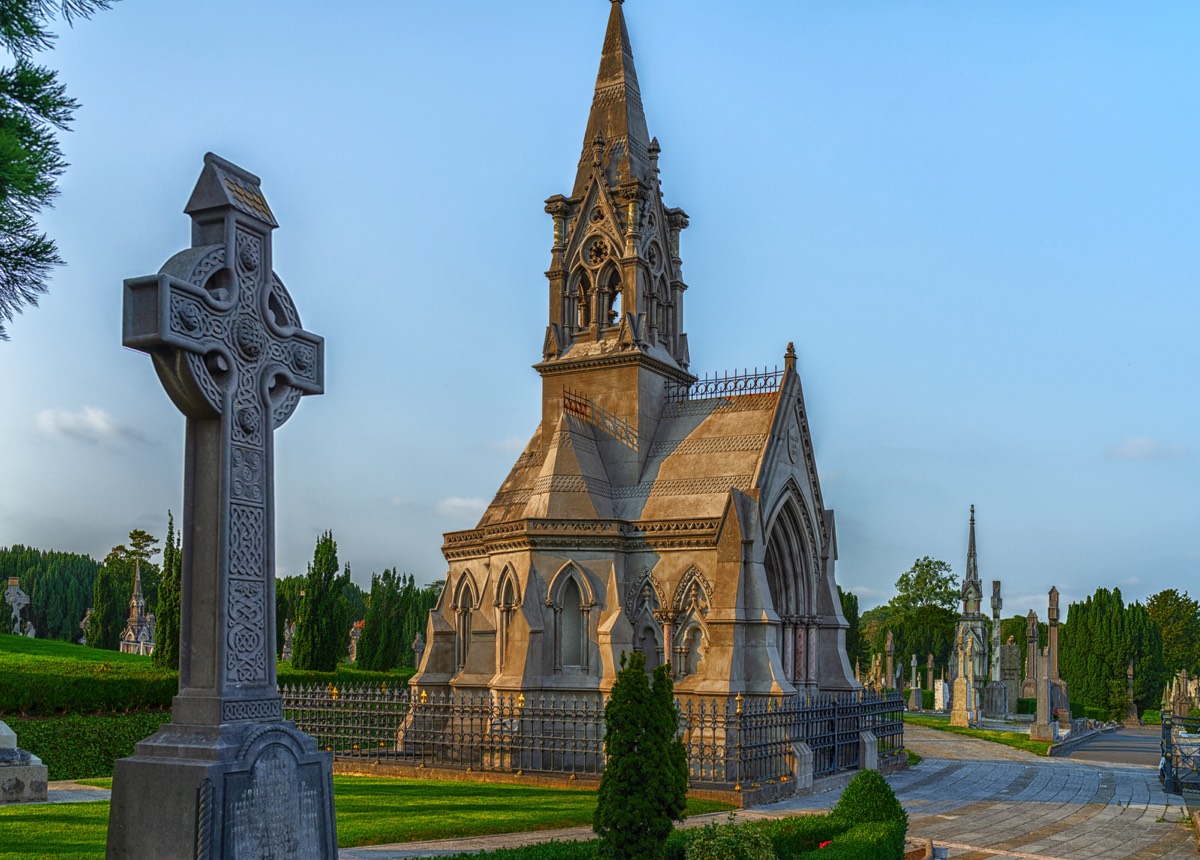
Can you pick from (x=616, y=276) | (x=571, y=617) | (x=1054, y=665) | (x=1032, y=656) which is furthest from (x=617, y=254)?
(x=1032, y=656)

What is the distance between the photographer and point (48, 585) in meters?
79.7

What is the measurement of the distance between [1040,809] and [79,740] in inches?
777

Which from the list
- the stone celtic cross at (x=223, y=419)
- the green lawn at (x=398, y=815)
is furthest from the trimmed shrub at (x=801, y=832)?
the stone celtic cross at (x=223, y=419)

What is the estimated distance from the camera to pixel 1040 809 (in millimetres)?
20344

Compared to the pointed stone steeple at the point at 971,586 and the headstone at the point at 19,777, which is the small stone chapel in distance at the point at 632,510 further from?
the pointed stone steeple at the point at 971,586

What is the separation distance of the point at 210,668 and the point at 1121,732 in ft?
174

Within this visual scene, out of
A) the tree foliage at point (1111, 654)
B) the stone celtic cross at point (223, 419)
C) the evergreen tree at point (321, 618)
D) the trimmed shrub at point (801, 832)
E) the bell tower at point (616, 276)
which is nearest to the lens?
the stone celtic cross at point (223, 419)

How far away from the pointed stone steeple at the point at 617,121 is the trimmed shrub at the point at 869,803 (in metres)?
20.4

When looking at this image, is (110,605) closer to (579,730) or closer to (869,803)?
(579,730)

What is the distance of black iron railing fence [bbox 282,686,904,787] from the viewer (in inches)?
855

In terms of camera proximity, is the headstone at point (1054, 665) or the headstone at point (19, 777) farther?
the headstone at point (1054, 665)

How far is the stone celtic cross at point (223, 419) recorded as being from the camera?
853 cm

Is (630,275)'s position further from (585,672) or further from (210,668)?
(210,668)

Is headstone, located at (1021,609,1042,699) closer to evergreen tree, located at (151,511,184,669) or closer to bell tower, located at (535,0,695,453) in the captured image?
bell tower, located at (535,0,695,453)
